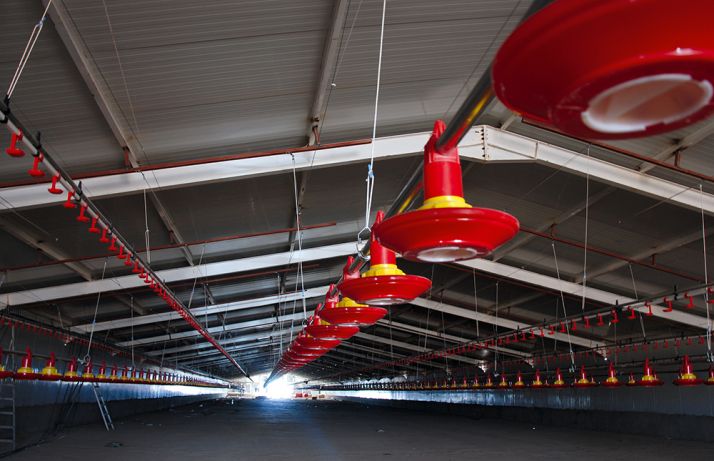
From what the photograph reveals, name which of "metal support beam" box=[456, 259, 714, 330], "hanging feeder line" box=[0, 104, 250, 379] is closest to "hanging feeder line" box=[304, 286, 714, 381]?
"metal support beam" box=[456, 259, 714, 330]

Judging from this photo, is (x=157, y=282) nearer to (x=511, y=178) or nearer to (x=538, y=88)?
(x=511, y=178)

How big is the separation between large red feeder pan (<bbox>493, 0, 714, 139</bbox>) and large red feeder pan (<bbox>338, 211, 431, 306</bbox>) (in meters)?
1.98

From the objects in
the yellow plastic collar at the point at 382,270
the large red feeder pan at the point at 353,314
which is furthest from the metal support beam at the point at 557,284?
the yellow plastic collar at the point at 382,270

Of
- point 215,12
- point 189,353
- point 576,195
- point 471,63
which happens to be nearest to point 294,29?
point 215,12

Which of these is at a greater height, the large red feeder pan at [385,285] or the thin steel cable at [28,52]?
the thin steel cable at [28,52]

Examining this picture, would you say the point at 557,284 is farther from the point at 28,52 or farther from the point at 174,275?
the point at 28,52

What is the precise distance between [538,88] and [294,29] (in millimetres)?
6703

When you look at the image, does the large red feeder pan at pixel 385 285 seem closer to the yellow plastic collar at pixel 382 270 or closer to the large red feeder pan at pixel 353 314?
the yellow plastic collar at pixel 382 270

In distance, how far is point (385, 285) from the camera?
3.23 metres

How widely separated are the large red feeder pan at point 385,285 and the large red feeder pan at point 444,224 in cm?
87

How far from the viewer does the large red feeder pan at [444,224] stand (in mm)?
1946

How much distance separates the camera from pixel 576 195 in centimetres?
1372

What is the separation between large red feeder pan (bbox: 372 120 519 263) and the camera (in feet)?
6.39

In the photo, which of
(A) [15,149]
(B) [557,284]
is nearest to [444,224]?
(A) [15,149]
